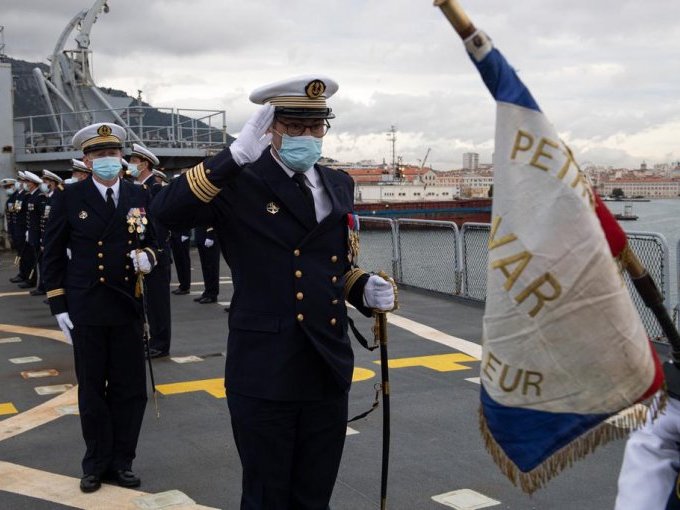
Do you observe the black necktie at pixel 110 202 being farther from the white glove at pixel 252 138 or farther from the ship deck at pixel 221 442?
the white glove at pixel 252 138

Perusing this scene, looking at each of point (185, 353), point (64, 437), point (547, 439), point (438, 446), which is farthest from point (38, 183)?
point (547, 439)

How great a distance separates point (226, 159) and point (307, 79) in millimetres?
466

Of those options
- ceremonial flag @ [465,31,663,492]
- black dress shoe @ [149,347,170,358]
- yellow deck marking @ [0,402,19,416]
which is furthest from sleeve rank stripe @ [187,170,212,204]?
black dress shoe @ [149,347,170,358]

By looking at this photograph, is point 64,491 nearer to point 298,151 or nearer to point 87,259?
point 87,259

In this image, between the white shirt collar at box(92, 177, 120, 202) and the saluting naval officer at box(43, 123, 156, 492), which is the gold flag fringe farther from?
the white shirt collar at box(92, 177, 120, 202)

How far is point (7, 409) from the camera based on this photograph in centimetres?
704

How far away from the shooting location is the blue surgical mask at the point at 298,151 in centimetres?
332

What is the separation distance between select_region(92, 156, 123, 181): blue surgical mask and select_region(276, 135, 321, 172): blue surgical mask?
2318 millimetres

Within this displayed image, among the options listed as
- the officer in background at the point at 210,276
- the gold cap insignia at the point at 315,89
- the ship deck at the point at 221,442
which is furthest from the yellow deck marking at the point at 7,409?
the officer in background at the point at 210,276

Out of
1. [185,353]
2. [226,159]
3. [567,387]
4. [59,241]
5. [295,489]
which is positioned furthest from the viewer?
[185,353]

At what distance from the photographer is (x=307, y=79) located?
335 centimetres

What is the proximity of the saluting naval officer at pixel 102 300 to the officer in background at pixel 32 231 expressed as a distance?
894 cm

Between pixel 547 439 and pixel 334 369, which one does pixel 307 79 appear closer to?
pixel 334 369

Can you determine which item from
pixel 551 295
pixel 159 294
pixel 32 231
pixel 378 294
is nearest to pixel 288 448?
pixel 378 294
